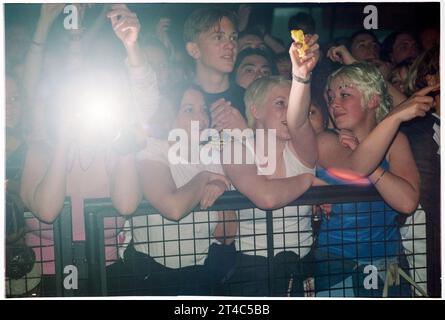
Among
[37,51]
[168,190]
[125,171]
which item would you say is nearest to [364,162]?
[168,190]

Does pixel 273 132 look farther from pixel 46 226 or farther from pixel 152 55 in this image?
pixel 46 226

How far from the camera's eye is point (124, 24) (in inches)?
187

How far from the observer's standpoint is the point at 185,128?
15.7 ft

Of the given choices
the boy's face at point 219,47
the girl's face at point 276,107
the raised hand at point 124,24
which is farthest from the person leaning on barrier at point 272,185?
the raised hand at point 124,24

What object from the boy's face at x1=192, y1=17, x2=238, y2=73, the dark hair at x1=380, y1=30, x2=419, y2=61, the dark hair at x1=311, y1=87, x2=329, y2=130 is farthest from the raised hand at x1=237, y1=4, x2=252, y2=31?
the dark hair at x1=380, y1=30, x2=419, y2=61

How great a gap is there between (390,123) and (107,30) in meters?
1.67

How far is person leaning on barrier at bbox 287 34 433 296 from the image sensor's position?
4809 mm

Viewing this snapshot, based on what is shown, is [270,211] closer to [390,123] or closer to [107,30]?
[390,123]

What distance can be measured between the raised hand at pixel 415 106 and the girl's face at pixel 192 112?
105 cm

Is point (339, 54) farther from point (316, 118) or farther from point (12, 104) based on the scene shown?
point (12, 104)

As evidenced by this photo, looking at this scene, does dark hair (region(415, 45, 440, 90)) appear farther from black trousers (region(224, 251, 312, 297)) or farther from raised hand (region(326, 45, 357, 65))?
black trousers (region(224, 251, 312, 297))

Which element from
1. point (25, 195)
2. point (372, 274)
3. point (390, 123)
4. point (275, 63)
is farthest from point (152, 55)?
point (372, 274)

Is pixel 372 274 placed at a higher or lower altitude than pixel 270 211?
lower
